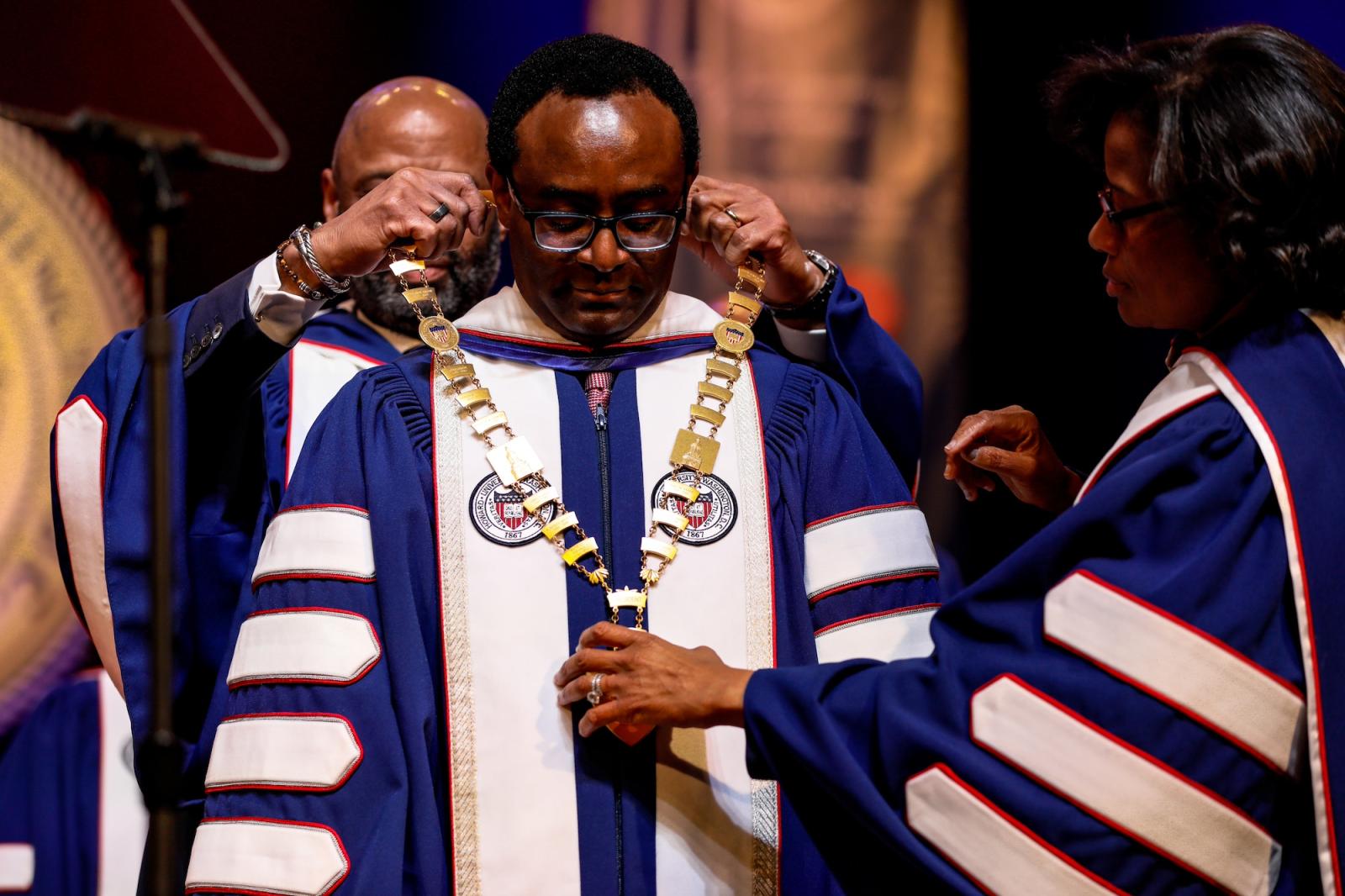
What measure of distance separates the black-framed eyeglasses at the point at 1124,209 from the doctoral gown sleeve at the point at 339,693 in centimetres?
120

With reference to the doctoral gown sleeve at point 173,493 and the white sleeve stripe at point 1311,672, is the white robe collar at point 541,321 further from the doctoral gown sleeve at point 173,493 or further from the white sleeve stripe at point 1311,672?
the white sleeve stripe at point 1311,672

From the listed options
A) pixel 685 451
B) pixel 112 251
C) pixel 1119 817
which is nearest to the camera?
pixel 1119 817

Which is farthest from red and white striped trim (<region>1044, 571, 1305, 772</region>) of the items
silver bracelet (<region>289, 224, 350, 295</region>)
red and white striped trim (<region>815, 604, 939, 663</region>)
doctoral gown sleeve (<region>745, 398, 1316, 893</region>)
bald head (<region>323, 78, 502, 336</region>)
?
bald head (<region>323, 78, 502, 336</region>)

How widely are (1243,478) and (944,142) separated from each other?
119 inches

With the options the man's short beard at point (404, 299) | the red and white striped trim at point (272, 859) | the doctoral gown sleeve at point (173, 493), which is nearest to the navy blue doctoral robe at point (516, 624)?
the red and white striped trim at point (272, 859)

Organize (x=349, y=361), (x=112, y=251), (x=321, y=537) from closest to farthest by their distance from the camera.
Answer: (x=321, y=537)
(x=349, y=361)
(x=112, y=251)

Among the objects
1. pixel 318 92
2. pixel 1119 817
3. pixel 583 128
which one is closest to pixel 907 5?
pixel 318 92

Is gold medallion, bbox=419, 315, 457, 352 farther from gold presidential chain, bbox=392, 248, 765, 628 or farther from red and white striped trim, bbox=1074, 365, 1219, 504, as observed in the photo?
red and white striped trim, bbox=1074, 365, 1219, 504

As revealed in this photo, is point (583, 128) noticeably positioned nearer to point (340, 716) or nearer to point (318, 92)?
point (340, 716)

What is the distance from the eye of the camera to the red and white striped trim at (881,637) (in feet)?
7.61

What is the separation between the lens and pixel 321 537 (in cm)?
221

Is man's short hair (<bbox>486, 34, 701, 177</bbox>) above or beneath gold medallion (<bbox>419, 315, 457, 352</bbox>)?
above

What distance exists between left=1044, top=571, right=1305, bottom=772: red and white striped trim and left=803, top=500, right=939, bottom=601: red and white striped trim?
0.45m

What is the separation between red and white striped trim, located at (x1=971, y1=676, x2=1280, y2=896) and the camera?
1911 mm
